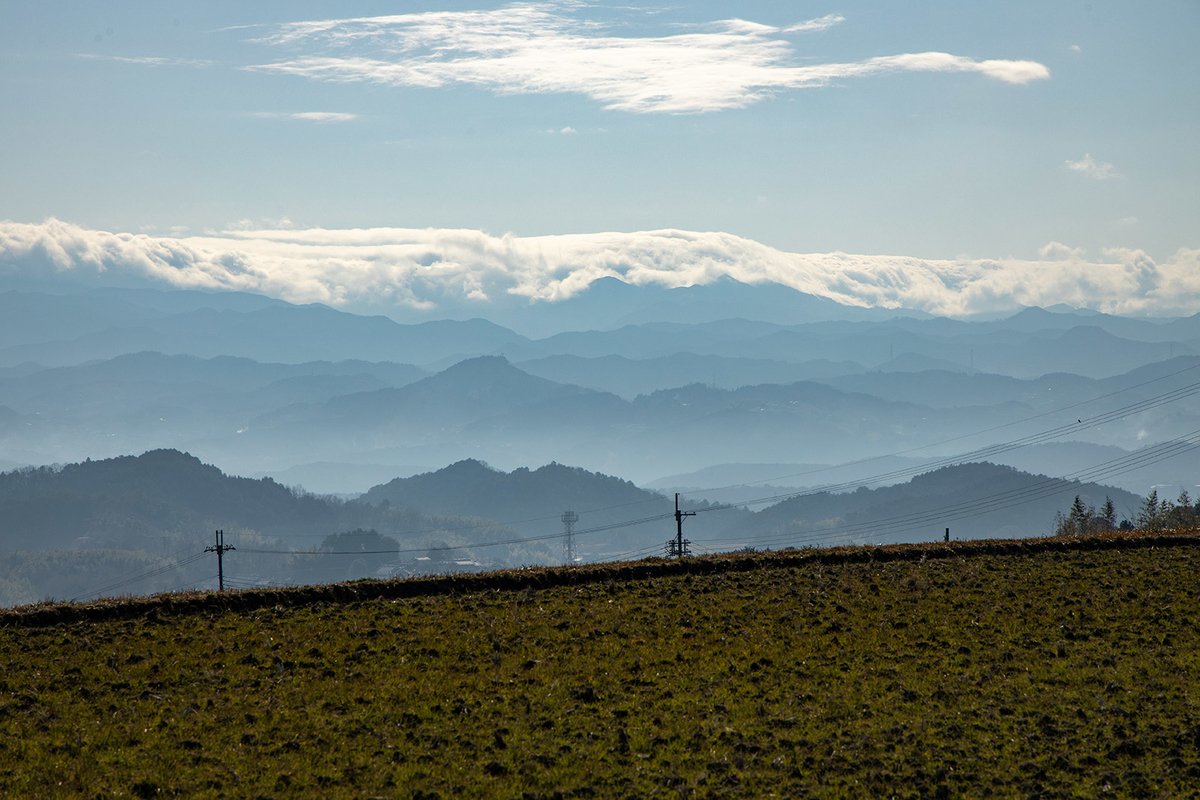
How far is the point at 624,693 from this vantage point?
794 inches

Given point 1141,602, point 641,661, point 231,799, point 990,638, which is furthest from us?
point 1141,602

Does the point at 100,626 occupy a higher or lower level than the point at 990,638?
higher

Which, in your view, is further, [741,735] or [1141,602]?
[1141,602]

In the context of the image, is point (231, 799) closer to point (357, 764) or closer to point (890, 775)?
point (357, 764)

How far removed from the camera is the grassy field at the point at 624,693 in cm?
1617

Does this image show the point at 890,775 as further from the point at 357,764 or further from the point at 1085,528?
the point at 1085,528

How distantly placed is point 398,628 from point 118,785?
973 centimetres

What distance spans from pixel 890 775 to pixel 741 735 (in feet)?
9.61

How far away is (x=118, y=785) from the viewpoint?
15719 mm

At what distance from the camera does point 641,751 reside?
17.2 metres

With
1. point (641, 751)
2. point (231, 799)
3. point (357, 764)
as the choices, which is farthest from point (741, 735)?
point (231, 799)

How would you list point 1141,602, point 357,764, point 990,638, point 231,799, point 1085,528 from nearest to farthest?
point 231,799 < point 357,764 < point 990,638 < point 1141,602 < point 1085,528

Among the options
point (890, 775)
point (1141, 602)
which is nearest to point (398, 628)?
point (890, 775)

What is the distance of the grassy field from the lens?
16.2 meters
